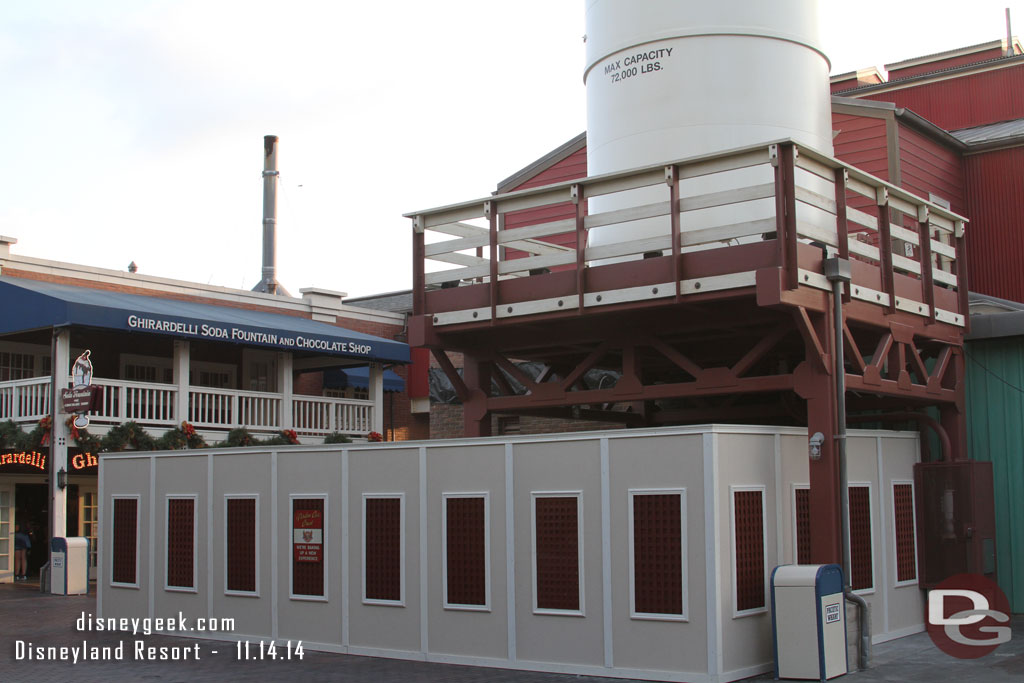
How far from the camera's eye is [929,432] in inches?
653

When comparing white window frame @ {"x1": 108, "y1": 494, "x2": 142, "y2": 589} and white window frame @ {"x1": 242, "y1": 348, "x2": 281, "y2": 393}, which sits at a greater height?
white window frame @ {"x1": 242, "y1": 348, "x2": 281, "y2": 393}

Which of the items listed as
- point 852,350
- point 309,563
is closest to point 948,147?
point 852,350

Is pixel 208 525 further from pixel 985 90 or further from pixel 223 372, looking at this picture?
pixel 985 90

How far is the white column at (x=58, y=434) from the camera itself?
2352cm

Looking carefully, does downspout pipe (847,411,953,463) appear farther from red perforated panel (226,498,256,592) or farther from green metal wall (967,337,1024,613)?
red perforated panel (226,498,256,592)

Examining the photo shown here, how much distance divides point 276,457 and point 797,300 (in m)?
7.01

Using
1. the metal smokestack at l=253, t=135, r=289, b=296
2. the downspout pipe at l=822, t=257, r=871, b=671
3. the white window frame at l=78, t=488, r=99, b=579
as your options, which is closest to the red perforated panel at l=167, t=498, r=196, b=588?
the downspout pipe at l=822, t=257, r=871, b=671

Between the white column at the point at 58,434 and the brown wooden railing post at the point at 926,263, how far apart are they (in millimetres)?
17020

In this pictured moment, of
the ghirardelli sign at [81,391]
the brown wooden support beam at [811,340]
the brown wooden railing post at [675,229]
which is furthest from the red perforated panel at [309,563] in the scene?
the ghirardelli sign at [81,391]

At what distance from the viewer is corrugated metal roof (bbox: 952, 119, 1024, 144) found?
73.3ft

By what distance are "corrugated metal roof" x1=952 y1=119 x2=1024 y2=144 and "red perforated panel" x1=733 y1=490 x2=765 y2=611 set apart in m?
13.3

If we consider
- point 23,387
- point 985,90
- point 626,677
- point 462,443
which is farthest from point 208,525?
point 985,90

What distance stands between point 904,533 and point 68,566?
16115 mm

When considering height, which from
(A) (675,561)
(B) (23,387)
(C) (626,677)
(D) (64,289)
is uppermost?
(D) (64,289)
